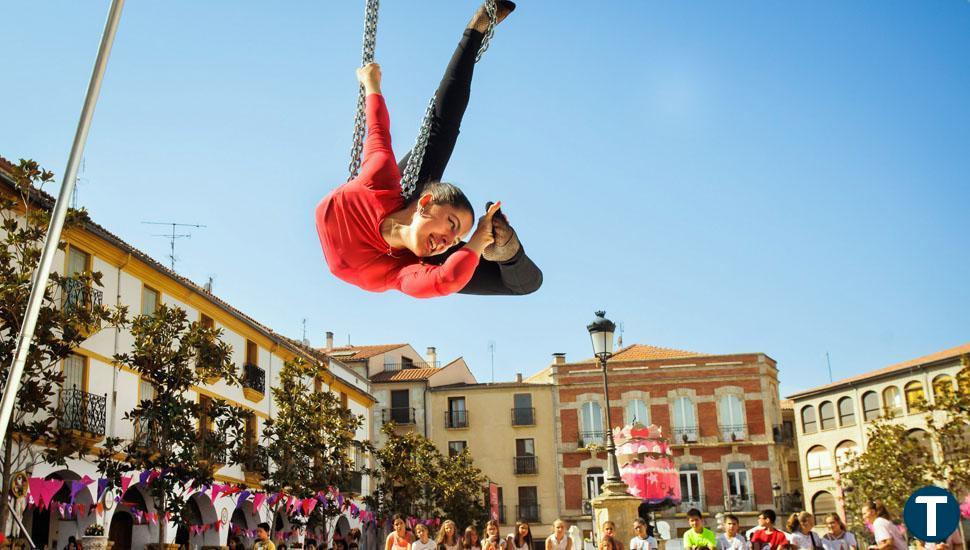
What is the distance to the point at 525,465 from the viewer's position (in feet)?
166

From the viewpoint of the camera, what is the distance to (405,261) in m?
4.16

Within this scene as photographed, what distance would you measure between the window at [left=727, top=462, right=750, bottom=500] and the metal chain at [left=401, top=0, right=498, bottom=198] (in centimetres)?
4761

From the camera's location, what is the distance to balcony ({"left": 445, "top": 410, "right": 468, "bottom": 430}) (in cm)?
5128

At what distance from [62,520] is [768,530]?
53.0 ft

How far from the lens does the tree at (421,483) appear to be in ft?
109

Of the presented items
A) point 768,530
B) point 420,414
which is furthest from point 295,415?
point 420,414

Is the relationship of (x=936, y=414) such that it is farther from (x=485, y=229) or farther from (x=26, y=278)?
Answer: (x=485, y=229)

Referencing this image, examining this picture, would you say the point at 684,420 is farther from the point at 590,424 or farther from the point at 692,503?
the point at 590,424

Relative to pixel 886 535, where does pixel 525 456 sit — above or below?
above

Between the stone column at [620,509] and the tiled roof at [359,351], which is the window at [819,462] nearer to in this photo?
the tiled roof at [359,351]

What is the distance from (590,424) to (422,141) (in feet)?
157

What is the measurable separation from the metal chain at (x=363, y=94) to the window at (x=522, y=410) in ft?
156

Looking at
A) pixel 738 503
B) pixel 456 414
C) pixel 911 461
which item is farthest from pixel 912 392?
pixel 456 414

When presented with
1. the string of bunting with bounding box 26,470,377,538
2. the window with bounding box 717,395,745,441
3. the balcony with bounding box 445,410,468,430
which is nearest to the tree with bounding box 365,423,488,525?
the string of bunting with bounding box 26,470,377,538
